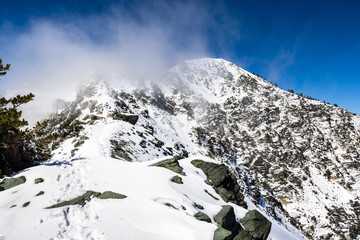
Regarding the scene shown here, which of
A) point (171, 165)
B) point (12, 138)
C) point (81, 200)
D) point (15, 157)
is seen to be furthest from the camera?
point (171, 165)

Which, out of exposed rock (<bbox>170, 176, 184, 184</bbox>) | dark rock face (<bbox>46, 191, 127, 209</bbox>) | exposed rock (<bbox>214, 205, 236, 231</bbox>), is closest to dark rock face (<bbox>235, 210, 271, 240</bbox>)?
exposed rock (<bbox>214, 205, 236, 231</bbox>)

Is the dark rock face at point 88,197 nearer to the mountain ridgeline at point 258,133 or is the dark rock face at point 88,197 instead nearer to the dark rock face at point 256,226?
the dark rock face at point 256,226

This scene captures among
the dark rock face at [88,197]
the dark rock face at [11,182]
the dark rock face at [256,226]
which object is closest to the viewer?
the dark rock face at [88,197]

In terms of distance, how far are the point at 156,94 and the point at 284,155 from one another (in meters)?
56.2

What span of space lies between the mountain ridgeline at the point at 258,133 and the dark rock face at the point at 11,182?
18.3 meters

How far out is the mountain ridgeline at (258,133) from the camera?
5159 cm

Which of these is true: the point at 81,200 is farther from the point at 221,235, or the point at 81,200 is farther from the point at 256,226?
the point at 256,226

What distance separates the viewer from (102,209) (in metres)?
7.52

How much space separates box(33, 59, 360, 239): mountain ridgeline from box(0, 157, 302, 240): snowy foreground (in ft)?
56.2

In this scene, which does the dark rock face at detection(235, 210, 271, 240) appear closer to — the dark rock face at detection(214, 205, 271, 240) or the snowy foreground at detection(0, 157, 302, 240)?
the dark rock face at detection(214, 205, 271, 240)

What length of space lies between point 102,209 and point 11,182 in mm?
5599

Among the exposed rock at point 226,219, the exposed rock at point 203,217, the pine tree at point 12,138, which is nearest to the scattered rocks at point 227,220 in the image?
the exposed rock at point 226,219

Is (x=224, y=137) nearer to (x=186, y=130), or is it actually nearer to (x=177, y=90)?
(x=186, y=130)

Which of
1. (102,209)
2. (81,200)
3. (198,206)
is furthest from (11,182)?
(198,206)
